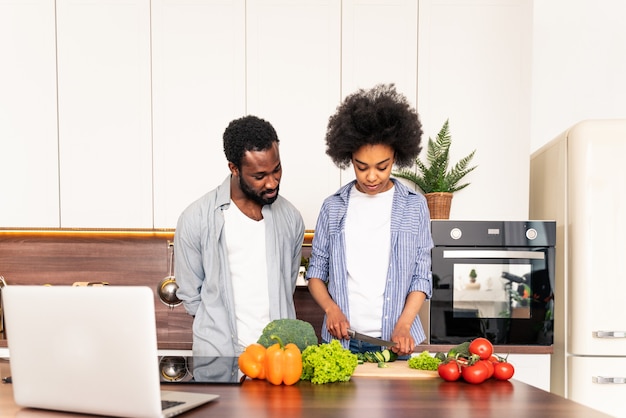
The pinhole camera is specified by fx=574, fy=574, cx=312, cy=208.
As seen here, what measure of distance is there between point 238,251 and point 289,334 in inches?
25.9

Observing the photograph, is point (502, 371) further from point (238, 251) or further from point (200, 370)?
point (238, 251)

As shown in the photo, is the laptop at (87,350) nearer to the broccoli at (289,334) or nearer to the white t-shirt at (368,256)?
the broccoli at (289,334)

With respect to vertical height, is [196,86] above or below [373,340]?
above

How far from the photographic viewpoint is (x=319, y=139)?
10.2 feet

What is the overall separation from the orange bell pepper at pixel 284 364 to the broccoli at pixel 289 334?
92mm

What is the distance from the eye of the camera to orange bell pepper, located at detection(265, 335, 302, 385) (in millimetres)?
1373

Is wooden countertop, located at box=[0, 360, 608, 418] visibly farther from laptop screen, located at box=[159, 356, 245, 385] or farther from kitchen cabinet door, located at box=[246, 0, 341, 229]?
kitchen cabinet door, located at box=[246, 0, 341, 229]

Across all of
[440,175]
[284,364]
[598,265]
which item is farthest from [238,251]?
[598,265]

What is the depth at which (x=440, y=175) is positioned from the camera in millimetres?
2961

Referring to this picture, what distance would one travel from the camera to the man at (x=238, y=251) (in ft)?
6.56

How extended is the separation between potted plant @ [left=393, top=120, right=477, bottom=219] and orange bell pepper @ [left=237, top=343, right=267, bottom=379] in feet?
5.74

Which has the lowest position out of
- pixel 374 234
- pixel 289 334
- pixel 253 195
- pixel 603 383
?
pixel 603 383

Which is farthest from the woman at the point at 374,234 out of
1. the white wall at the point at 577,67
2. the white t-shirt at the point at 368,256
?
the white wall at the point at 577,67

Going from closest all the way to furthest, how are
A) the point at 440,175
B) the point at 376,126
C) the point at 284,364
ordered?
1. the point at 284,364
2. the point at 376,126
3. the point at 440,175
